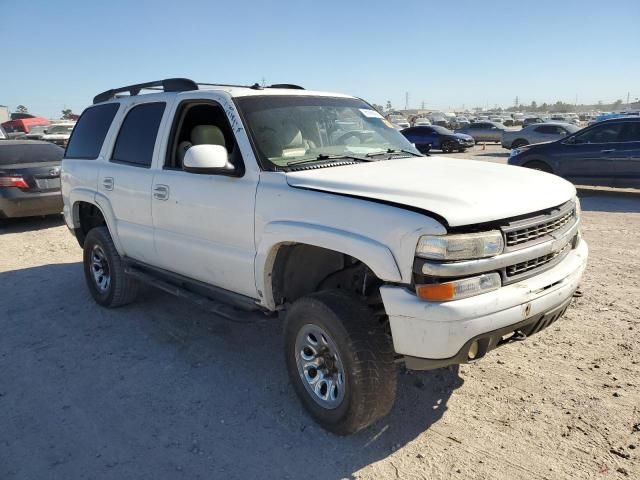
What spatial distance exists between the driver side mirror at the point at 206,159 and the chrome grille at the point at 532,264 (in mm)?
1876

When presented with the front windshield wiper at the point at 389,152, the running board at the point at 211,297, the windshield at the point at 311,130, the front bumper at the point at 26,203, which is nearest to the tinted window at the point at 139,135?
the running board at the point at 211,297

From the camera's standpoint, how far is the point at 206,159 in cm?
327

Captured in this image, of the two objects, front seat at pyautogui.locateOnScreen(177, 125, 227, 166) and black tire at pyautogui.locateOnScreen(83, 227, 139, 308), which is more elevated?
front seat at pyautogui.locateOnScreen(177, 125, 227, 166)

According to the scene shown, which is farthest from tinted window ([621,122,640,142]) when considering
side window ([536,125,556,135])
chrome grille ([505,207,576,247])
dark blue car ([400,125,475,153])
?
dark blue car ([400,125,475,153])

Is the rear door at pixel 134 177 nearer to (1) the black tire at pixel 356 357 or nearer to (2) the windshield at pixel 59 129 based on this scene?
(1) the black tire at pixel 356 357

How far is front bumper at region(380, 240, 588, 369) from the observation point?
2.47 meters

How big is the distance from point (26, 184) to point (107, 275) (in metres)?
4.95

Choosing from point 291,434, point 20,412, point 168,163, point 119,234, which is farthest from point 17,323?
point 291,434

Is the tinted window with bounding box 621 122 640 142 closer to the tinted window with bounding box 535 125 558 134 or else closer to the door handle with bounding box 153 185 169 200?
the door handle with bounding box 153 185 169 200

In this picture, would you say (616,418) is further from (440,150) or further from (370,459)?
(440,150)

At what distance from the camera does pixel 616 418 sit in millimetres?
3098

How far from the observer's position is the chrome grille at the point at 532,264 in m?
2.72

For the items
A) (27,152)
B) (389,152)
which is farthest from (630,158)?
(27,152)

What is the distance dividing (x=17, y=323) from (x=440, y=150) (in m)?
23.4
